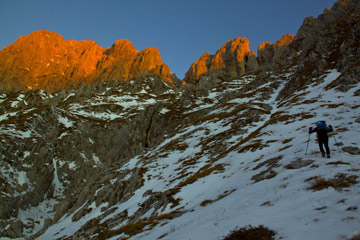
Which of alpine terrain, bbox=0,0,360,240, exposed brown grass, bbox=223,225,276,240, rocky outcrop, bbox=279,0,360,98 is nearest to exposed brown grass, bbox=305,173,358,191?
alpine terrain, bbox=0,0,360,240

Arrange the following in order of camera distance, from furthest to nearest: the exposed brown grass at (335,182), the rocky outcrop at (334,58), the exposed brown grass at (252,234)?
Result: 1. the rocky outcrop at (334,58)
2. the exposed brown grass at (335,182)
3. the exposed brown grass at (252,234)

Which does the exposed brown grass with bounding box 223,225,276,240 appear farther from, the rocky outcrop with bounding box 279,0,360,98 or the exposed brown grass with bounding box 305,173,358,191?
the rocky outcrop with bounding box 279,0,360,98

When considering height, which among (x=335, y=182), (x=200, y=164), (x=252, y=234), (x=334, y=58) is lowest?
(x=252, y=234)

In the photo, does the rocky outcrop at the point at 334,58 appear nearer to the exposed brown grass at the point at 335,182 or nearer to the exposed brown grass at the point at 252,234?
the exposed brown grass at the point at 335,182

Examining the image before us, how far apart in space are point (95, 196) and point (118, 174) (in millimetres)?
9317

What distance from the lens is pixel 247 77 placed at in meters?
195

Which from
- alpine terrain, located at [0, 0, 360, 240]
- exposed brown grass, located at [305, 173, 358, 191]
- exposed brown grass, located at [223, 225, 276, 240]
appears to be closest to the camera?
exposed brown grass, located at [223, 225, 276, 240]

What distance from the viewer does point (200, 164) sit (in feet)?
139

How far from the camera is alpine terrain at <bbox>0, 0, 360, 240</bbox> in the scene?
1086 cm

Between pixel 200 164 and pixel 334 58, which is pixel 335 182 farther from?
pixel 334 58

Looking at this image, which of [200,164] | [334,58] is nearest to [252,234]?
[200,164]

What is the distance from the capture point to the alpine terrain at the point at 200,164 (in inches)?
428

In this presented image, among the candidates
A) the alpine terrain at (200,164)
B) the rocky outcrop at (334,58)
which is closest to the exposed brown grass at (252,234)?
the alpine terrain at (200,164)

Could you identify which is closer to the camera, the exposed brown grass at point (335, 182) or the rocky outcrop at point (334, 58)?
the exposed brown grass at point (335, 182)
